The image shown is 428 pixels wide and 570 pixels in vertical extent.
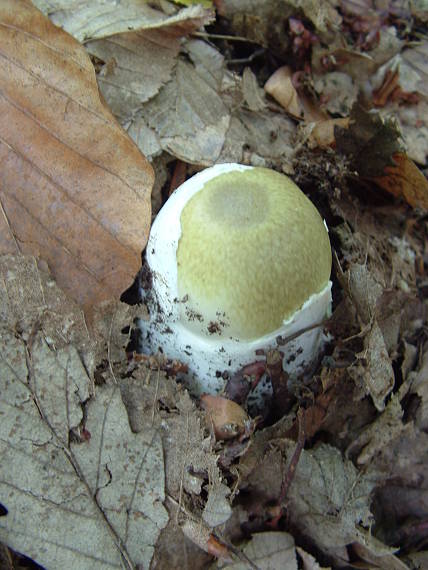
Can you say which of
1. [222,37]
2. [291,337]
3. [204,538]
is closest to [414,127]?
[222,37]

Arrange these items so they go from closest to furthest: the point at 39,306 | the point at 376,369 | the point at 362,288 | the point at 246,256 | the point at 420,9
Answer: the point at 246,256 < the point at 39,306 < the point at 376,369 < the point at 362,288 < the point at 420,9

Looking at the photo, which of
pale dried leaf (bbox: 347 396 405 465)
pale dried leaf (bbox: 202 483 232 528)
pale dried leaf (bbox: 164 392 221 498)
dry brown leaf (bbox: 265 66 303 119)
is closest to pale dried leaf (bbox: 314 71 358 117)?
dry brown leaf (bbox: 265 66 303 119)

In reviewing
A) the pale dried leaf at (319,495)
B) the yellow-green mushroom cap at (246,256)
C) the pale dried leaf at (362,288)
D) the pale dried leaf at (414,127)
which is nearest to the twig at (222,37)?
the pale dried leaf at (414,127)

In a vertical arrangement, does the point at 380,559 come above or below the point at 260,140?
below

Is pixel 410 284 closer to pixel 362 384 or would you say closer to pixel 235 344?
pixel 362 384

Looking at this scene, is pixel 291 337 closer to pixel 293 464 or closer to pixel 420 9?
pixel 293 464

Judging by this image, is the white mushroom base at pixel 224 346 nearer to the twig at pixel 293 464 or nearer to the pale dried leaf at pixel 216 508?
the twig at pixel 293 464

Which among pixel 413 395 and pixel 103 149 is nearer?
pixel 103 149

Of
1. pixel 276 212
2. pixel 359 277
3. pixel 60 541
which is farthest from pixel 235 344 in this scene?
pixel 60 541
